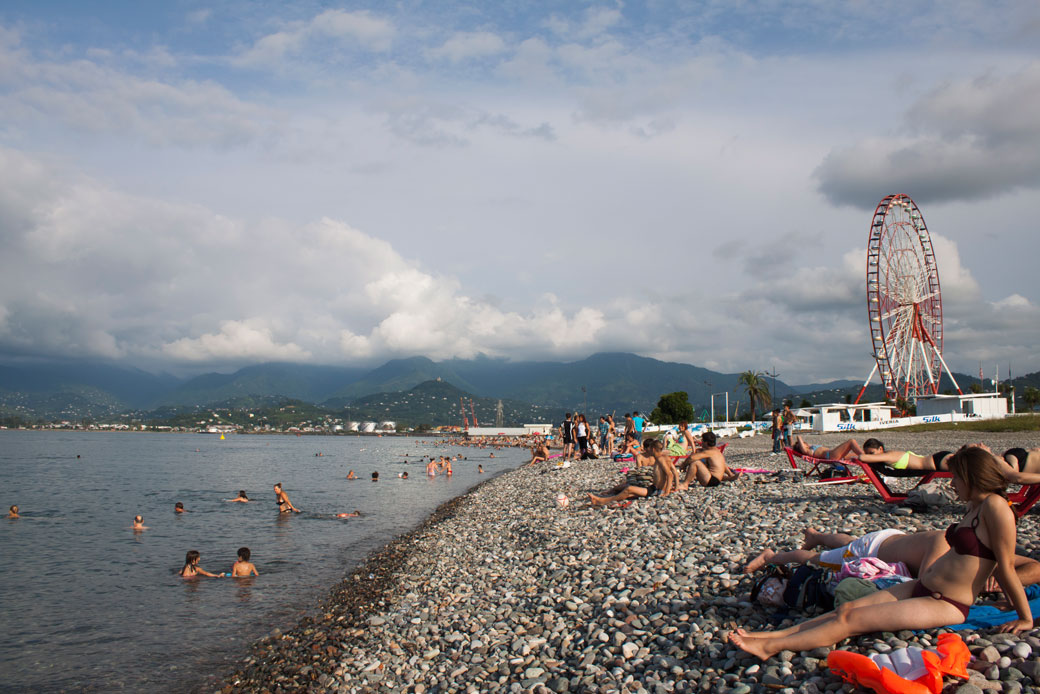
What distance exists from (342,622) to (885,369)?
202ft

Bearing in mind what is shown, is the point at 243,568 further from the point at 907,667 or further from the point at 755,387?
the point at 755,387

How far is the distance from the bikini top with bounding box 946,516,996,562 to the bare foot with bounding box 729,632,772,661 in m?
1.52

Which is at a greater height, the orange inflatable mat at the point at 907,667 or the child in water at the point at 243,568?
the orange inflatable mat at the point at 907,667

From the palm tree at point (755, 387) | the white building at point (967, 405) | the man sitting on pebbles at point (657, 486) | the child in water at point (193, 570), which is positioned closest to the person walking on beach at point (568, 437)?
the man sitting on pebbles at point (657, 486)

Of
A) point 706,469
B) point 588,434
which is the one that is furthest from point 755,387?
point 706,469

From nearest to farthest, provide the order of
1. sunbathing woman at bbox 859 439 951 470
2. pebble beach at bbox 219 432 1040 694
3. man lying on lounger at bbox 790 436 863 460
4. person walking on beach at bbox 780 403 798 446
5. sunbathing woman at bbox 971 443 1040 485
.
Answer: pebble beach at bbox 219 432 1040 694 < sunbathing woman at bbox 971 443 1040 485 < sunbathing woman at bbox 859 439 951 470 < man lying on lounger at bbox 790 436 863 460 < person walking on beach at bbox 780 403 798 446

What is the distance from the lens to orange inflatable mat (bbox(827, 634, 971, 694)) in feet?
12.9

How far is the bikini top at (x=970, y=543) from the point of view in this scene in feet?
15.1

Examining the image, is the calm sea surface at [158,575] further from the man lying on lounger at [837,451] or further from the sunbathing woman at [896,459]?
the man lying on lounger at [837,451]

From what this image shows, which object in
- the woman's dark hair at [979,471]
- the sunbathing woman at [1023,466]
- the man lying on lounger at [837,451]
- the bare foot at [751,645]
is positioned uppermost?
the woman's dark hair at [979,471]

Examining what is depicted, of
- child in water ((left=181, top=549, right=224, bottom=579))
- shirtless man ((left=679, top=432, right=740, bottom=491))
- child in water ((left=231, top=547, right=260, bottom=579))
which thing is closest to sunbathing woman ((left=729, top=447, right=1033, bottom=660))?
shirtless man ((left=679, top=432, right=740, bottom=491))

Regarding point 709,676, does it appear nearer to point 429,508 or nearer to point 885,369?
point 429,508

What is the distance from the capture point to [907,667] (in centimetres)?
407

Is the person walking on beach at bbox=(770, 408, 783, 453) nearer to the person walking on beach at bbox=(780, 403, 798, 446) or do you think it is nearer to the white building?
the person walking on beach at bbox=(780, 403, 798, 446)
